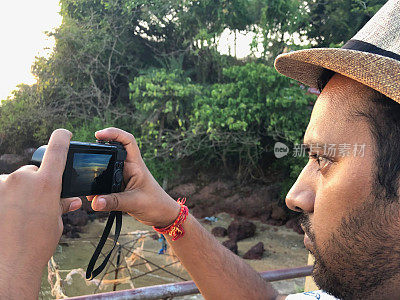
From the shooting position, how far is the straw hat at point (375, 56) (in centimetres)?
78

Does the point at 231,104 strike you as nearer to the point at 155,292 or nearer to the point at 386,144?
the point at 155,292

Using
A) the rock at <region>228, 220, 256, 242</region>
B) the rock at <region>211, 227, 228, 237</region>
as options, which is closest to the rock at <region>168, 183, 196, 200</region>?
the rock at <region>211, 227, 228, 237</region>

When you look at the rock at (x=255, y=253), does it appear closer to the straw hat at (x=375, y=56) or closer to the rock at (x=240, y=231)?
the rock at (x=240, y=231)

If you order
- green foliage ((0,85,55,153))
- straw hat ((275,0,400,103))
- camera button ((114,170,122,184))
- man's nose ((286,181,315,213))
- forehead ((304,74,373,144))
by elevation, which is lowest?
green foliage ((0,85,55,153))

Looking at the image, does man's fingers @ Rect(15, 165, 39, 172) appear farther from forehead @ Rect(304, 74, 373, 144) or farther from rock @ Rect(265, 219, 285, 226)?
Answer: rock @ Rect(265, 219, 285, 226)

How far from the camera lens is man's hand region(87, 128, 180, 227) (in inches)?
45.1

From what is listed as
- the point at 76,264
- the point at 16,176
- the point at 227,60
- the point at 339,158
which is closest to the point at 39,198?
the point at 16,176

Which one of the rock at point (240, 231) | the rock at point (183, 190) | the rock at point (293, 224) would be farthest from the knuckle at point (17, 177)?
the rock at point (183, 190)

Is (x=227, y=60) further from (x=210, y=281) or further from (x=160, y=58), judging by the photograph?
(x=210, y=281)

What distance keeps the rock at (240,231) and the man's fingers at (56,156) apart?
28.9ft

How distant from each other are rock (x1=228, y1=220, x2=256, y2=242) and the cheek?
338 inches

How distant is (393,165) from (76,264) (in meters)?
8.00

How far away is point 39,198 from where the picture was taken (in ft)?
2.48

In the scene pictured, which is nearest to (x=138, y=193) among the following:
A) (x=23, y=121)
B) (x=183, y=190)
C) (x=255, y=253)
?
(x=255, y=253)
